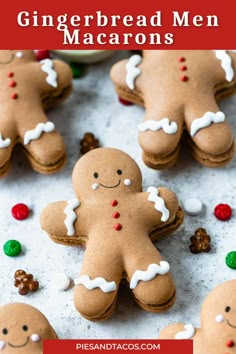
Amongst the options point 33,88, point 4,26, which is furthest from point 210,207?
point 4,26

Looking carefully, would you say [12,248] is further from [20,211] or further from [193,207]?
[193,207]

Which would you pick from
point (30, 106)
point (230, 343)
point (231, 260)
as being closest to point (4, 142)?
point (30, 106)

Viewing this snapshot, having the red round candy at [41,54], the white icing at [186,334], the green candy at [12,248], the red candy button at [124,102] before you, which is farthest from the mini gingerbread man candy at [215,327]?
the red round candy at [41,54]

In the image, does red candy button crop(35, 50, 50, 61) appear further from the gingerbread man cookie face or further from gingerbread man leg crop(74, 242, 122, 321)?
the gingerbread man cookie face

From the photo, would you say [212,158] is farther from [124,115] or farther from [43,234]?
[43,234]

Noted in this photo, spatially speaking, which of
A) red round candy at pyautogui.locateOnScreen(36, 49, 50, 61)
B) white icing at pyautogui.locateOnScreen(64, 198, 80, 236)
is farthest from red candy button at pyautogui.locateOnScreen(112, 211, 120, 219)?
red round candy at pyautogui.locateOnScreen(36, 49, 50, 61)

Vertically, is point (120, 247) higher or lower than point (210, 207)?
lower
